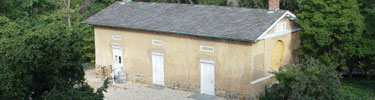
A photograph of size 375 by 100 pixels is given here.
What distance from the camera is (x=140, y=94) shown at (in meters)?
18.4

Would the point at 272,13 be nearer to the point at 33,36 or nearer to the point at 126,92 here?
the point at 126,92

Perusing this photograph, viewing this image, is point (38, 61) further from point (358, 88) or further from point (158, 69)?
point (358, 88)

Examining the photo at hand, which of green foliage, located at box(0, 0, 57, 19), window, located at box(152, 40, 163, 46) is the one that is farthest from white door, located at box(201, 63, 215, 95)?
green foliage, located at box(0, 0, 57, 19)

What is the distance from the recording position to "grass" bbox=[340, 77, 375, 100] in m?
17.6

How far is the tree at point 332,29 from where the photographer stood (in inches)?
692

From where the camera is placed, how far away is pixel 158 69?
19.5 meters

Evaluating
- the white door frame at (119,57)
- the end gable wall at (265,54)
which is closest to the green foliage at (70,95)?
the end gable wall at (265,54)

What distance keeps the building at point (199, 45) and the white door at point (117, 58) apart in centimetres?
5

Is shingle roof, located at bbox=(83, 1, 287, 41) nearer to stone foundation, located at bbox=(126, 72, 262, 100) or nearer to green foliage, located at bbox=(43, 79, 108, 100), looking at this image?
stone foundation, located at bbox=(126, 72, 262, 100)

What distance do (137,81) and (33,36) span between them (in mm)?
10615

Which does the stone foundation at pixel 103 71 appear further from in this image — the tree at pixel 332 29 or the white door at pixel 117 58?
the tree at pixel 332 29

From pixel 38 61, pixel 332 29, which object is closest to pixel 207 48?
pixel 332 29

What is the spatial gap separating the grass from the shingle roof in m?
5.05

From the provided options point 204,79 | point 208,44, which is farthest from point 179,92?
point 208,44
